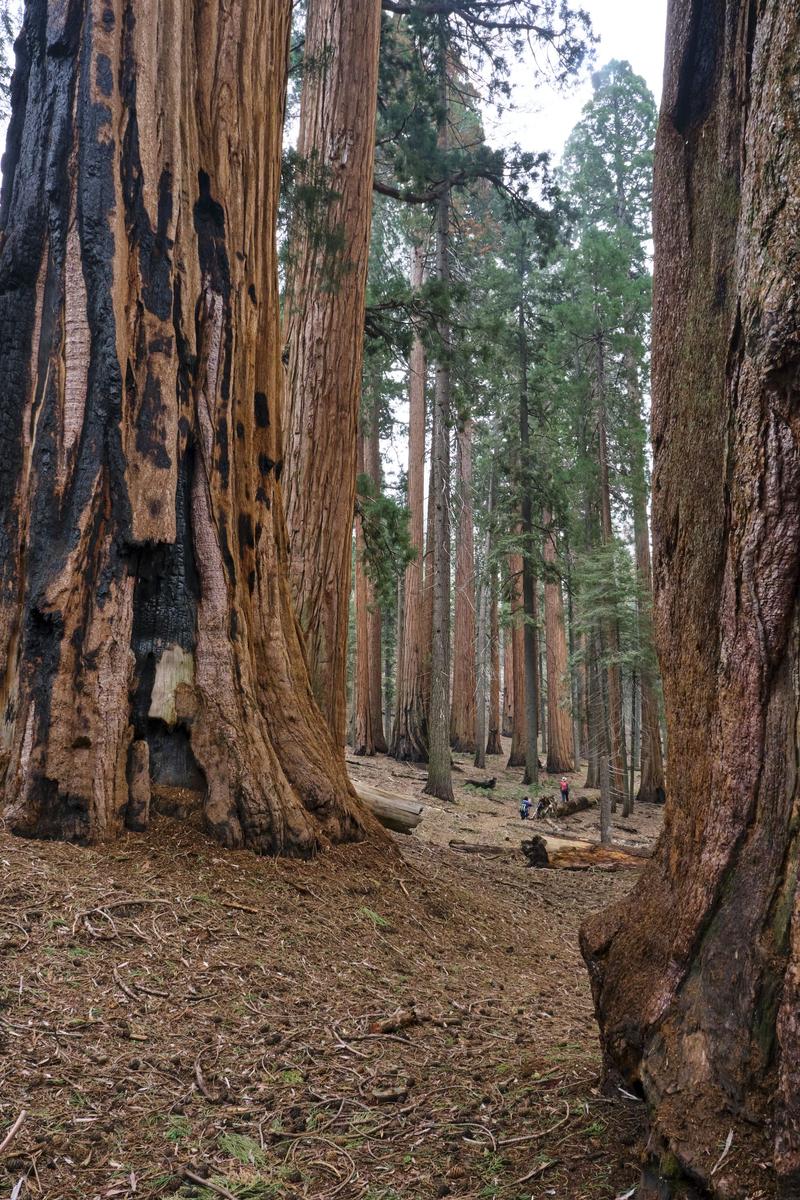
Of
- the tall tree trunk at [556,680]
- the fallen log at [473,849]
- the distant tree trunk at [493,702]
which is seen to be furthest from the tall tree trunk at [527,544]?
the fallen log at [473,849]

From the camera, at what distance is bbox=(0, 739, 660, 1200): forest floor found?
2.18m

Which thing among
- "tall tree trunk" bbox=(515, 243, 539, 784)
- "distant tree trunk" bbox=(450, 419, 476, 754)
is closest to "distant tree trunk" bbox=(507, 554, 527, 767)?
"distant tree trunk" bbox=(450, 419, 476, 754)

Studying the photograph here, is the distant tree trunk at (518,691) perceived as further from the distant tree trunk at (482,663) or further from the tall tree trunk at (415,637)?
the tall tree trunk at (415,637)

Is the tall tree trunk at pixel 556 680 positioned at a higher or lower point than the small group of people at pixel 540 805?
higher

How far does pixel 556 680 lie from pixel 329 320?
2006 centimetres

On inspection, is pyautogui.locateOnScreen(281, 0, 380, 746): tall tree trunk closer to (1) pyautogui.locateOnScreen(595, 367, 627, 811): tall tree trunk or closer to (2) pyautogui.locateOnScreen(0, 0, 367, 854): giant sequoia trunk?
(2) pyautogui.locateOnScreen(0, 0, 367, 854): giant sequoia trunk

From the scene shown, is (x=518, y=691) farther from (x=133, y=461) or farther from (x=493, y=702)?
(x=133, y=461)

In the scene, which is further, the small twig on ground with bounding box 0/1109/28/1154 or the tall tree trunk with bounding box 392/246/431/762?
the tall tree trunk with bounding box 392/246/431/762

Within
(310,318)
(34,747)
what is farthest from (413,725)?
(34,747)

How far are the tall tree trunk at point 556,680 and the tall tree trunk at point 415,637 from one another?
11.0 ft

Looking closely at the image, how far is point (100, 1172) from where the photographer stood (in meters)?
2.16

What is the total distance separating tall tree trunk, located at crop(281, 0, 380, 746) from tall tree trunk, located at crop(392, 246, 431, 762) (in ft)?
40.2

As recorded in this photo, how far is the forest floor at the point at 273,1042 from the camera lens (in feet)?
7.16

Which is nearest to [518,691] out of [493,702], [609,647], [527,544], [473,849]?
[493,702]
